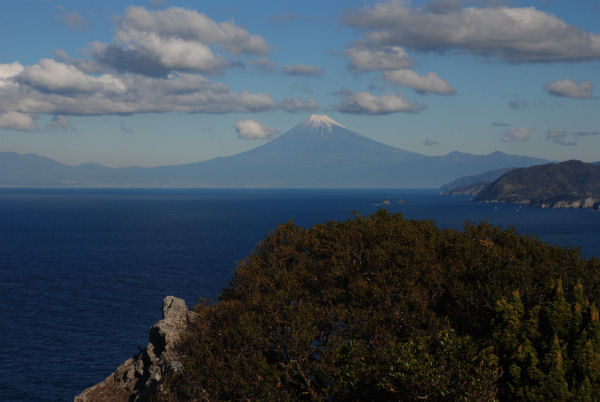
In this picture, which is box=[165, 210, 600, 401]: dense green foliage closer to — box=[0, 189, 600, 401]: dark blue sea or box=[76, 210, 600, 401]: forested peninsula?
box=[76, 210, 600, 401]: forested peninsula

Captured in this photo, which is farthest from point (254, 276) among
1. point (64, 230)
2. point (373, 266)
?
point (64, 230)

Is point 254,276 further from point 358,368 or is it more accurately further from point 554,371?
point 554,371

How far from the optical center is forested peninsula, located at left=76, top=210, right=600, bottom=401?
24.3m

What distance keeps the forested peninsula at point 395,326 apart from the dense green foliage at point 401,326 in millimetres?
79

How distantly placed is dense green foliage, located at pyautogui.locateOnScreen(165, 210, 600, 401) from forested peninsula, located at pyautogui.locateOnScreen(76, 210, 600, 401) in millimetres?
79

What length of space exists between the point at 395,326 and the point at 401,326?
377mm

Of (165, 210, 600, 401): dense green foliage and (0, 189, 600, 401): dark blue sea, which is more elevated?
(165, 210, 600, 401): dense green foliage

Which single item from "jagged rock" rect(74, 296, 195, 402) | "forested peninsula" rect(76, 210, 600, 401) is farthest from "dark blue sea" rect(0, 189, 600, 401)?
"forested peninsula" rect(76, 210, 600, 401)

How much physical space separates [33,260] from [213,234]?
67676mm

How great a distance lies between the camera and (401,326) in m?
30.5

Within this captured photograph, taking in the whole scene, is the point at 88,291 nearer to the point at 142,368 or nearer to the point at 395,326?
the point at 142,368

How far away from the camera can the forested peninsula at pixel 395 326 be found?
79.6 feet

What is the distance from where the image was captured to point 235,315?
32.5 m

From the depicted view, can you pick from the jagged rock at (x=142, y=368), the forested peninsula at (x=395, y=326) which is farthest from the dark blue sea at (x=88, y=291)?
the forested peninsula at (x=395, y=326)
